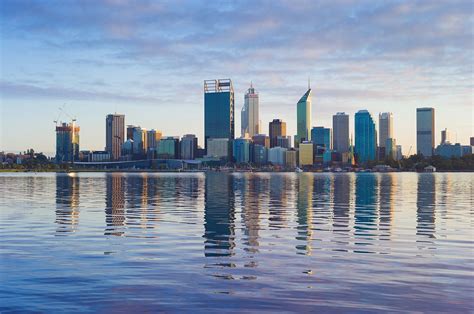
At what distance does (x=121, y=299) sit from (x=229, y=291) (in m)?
4.09

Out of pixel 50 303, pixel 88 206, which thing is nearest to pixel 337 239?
pixel 50 303

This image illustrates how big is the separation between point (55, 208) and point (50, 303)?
44.7 metres

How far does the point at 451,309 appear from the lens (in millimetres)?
18656

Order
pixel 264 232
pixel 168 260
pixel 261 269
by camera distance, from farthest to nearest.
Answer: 1. pixel 264 232
2. pixel 168 260
3. pixel 261 269

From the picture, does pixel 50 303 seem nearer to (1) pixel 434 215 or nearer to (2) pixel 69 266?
(2) pixel 69 266

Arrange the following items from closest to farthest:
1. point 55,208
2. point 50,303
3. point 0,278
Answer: point 50,303 → point 0,278 → point 55,208

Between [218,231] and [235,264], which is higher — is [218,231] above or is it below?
below

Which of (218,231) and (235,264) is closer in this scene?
(235,264)

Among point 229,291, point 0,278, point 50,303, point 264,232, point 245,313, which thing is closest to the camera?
point 245,313

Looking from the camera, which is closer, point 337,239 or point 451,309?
point 451,309

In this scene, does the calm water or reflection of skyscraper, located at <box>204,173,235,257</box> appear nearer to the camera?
the calm water

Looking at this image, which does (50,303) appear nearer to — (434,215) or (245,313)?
(245,313)

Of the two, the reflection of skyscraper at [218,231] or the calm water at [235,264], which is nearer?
the calm water at [235,264]

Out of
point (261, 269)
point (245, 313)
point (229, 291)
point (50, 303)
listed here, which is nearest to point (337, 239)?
point (261, 269)
